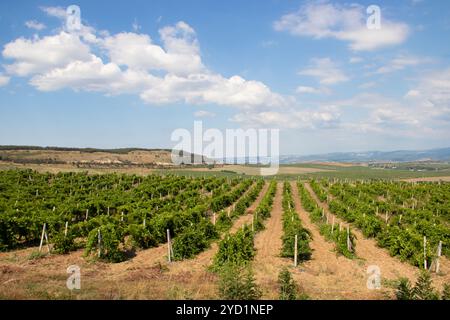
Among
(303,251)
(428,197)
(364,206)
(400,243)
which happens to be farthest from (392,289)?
(428,197)

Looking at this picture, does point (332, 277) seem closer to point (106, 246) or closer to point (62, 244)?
point (106, 246)

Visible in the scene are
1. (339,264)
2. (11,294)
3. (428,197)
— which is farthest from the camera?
(428,197)

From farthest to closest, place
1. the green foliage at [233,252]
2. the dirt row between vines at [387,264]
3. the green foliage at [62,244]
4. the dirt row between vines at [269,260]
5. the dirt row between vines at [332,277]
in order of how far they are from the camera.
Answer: the green foliage at [62,244] → the green foliage at [233,252] → the dirt row between vines at [387,264] → the dirt row between vines at [269,260] → the dirt row between vines at [332,277]

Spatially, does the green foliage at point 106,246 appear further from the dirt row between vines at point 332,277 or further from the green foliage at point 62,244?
the dirt row between vines at point 332,277

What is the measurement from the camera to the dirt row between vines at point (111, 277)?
9.72m

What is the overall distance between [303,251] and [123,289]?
8.81m

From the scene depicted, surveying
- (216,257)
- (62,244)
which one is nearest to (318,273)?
(216,257)

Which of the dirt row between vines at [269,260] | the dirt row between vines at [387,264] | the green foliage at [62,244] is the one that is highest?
the green foliage at [62,244]

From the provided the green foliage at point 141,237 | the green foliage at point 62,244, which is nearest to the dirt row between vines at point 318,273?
the green foliage at point 141,237

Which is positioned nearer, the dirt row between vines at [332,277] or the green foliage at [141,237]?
the dirt row between vines at [332,277]

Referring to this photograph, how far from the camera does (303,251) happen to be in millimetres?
15977

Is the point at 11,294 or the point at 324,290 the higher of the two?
the point at 11,294

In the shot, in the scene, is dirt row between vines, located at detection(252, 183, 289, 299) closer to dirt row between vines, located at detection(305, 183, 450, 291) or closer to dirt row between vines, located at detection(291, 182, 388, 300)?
dirt row between vines, located at detection(291, 182, 388, 300)
